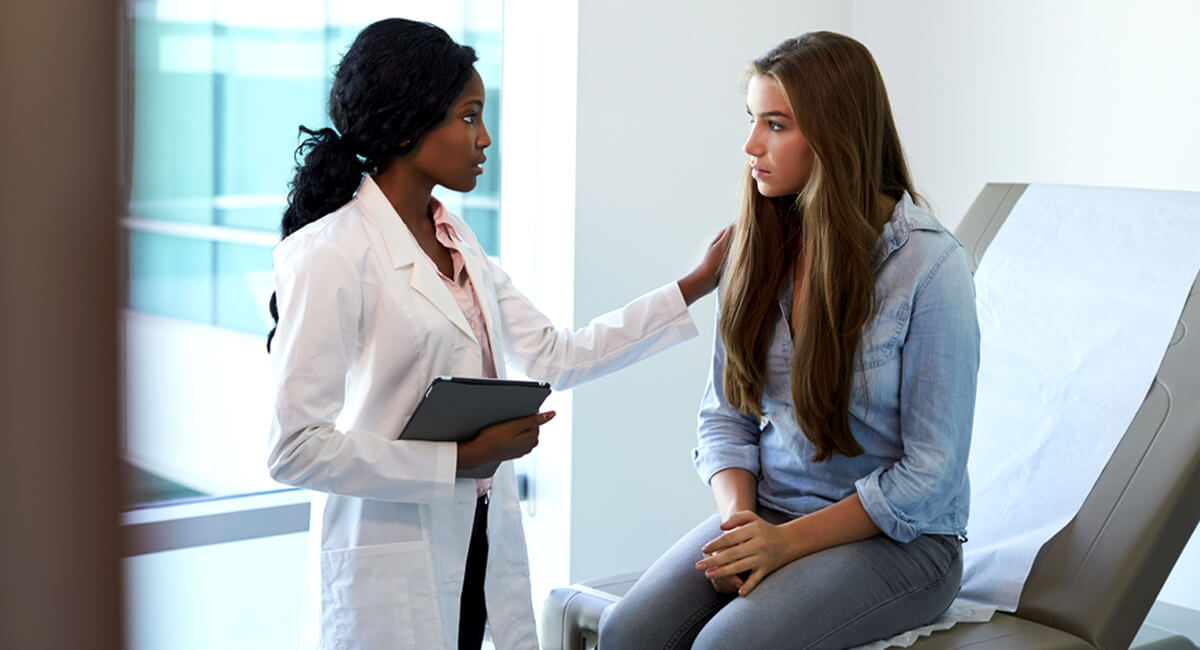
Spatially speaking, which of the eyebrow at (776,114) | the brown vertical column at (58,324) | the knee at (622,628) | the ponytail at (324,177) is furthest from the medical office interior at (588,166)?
the brown vertical column at (58,324)

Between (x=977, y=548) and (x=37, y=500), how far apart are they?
1.59 meters

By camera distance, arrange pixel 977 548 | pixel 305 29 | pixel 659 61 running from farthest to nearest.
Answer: pixel 659 61, pixel 305 29, pixel 977 548

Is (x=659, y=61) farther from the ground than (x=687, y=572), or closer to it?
farther from the ground

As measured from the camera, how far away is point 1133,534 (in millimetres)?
1460

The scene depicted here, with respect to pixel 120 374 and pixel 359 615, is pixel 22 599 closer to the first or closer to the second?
pixel 120 374

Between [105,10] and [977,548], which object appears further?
[977,548]

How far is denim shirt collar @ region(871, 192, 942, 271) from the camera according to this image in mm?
1419

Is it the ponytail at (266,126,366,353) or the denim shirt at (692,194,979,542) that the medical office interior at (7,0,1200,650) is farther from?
the denim shirt at (692,194,979,542)

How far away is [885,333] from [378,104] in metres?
0.69

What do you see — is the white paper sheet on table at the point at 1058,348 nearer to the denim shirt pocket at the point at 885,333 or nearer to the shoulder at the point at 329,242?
the denim shirt pocket at the point at 885,333

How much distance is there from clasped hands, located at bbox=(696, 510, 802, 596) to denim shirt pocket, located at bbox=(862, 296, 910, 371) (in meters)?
0.24

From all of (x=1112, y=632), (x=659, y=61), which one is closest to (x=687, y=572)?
(x=1112, y=632)

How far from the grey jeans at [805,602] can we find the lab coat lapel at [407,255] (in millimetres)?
418

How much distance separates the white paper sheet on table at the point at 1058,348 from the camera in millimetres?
1597
